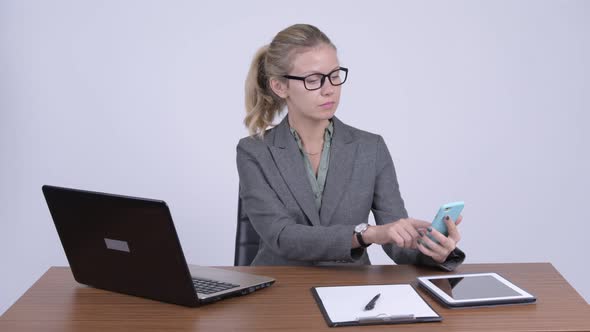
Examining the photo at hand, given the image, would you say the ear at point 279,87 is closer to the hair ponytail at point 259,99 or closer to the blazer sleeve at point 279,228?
the hair ponytail at point 259,99

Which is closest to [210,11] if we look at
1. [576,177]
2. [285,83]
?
[285,83]

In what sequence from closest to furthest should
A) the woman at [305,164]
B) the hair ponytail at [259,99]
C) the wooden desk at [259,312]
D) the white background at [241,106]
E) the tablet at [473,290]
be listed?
1. the wooden desk at [259,312]
2. the tablet at [473,290]
3. the woman at [305,164]
4. the hair ponytail at [259,99]
5. the white background at [241,106]

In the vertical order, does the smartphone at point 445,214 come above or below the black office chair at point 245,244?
above

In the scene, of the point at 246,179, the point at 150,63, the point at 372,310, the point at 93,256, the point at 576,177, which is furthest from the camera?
the point at 576,177

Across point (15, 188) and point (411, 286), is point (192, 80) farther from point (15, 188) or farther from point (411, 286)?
point (411, 286)

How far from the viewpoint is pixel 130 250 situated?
181 centimetres

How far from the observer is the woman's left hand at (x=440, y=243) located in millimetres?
2096

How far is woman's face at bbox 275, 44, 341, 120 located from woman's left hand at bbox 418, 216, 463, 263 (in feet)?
2.00

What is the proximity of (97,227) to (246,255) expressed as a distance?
0.97m

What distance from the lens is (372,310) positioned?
1.75m

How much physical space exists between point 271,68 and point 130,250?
111cm

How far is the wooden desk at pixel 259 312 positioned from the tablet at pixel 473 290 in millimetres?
25

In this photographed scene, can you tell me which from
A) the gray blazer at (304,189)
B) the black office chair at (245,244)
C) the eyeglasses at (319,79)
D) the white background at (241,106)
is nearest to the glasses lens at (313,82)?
the eyeglasses at (319,79)

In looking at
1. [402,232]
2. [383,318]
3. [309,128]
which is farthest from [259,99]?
[383,318]
